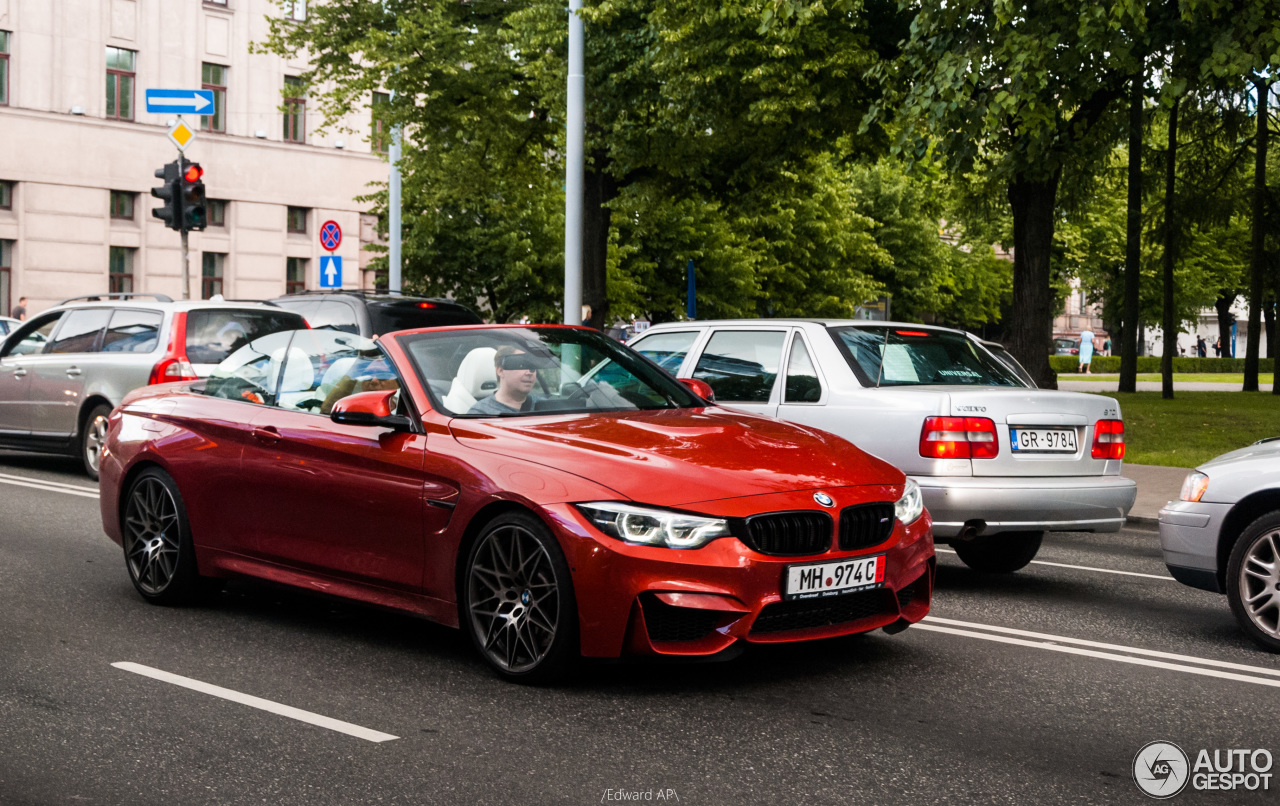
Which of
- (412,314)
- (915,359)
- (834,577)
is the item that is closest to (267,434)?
(834,577)

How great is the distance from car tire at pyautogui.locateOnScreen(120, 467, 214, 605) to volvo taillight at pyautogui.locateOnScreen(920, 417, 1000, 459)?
390 cm

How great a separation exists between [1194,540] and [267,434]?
14.5 feet

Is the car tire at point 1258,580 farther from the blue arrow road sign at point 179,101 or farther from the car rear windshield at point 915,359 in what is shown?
the blue arrow road sign at point 179,101

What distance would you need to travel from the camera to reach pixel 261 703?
18.2 ft

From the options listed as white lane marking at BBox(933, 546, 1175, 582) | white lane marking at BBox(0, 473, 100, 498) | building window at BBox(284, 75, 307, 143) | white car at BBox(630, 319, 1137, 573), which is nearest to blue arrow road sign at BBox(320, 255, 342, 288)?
white lane marking at BBox(0, 473, 100, 498)

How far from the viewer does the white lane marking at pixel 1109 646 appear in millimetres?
6363

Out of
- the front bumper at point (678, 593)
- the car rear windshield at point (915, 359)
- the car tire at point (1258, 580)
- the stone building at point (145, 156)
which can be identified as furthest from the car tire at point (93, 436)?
the stone building at point (145, 156)

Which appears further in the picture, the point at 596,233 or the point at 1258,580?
the point at 596,233

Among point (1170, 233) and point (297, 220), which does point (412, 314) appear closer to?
point (1170, 233)

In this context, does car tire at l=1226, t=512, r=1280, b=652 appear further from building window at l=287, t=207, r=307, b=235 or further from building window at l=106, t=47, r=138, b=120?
building window at l=287, t=207, r=307, b=235

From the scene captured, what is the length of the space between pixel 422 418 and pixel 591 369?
986 mm

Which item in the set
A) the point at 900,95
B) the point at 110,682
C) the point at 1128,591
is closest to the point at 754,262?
the point at 900,95

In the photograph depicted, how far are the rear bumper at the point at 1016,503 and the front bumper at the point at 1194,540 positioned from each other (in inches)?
35.6

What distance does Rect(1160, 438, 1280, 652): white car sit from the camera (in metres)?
6.70
